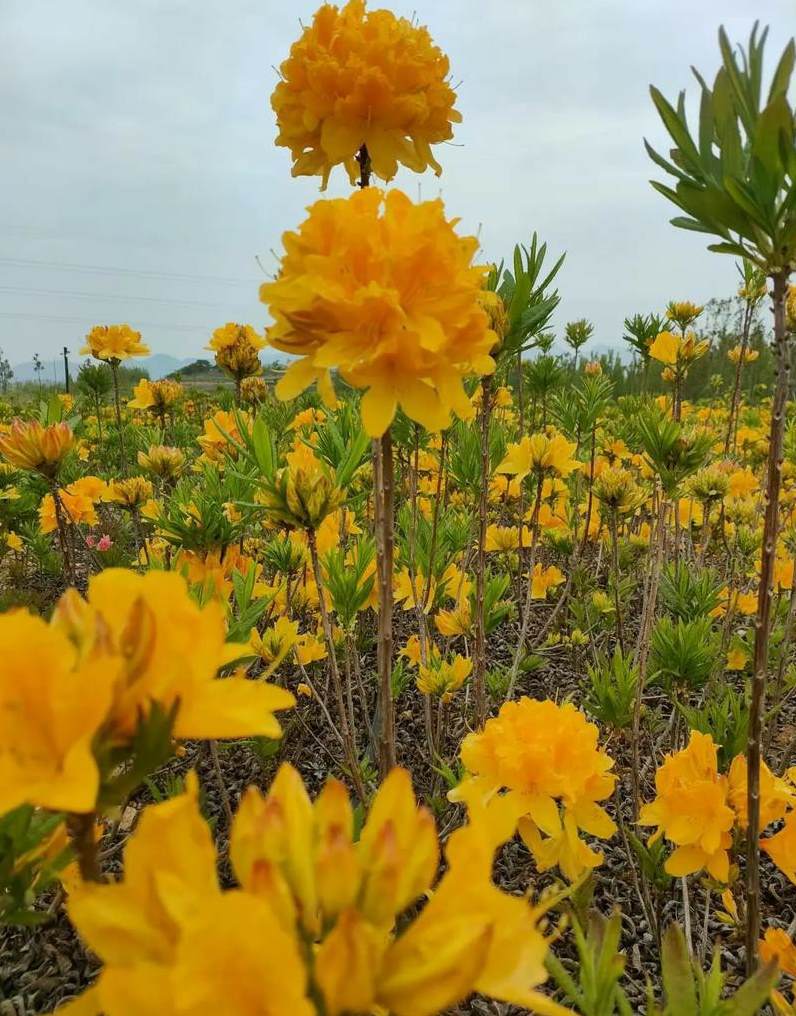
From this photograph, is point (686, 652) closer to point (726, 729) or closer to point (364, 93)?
point (726, 729)

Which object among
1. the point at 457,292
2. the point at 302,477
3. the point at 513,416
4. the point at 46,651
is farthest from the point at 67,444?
the point at 513,416

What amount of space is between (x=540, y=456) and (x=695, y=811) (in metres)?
1.55

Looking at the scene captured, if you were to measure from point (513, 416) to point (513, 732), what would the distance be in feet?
19.2

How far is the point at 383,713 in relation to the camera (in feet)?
4.15

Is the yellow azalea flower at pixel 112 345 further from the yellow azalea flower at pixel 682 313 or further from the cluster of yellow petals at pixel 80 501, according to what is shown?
the yellow azalea flower at pixel 682 313

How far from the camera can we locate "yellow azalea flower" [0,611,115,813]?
20.2 inches

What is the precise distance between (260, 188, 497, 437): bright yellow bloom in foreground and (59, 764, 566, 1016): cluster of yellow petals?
574 mm

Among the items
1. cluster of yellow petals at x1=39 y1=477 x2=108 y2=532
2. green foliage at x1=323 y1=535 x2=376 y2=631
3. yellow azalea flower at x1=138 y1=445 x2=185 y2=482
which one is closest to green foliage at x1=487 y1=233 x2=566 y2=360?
green foliage at x1=323 y1=535 x2=376 y2=631

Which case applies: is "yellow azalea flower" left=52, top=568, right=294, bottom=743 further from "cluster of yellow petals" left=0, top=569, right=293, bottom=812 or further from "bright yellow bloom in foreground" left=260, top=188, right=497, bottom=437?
"bright yellow bloom in foreground" left=260, top=188, right=497, bottom=437

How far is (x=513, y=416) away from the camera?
6.99 meters

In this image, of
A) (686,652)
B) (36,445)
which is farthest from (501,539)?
(36,445)

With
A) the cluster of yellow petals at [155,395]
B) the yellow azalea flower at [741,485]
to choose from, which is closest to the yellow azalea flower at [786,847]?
the yellow azalea flower at [741,485]

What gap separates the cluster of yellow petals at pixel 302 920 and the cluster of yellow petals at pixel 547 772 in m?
0.79

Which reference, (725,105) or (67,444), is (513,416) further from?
(725,105)
